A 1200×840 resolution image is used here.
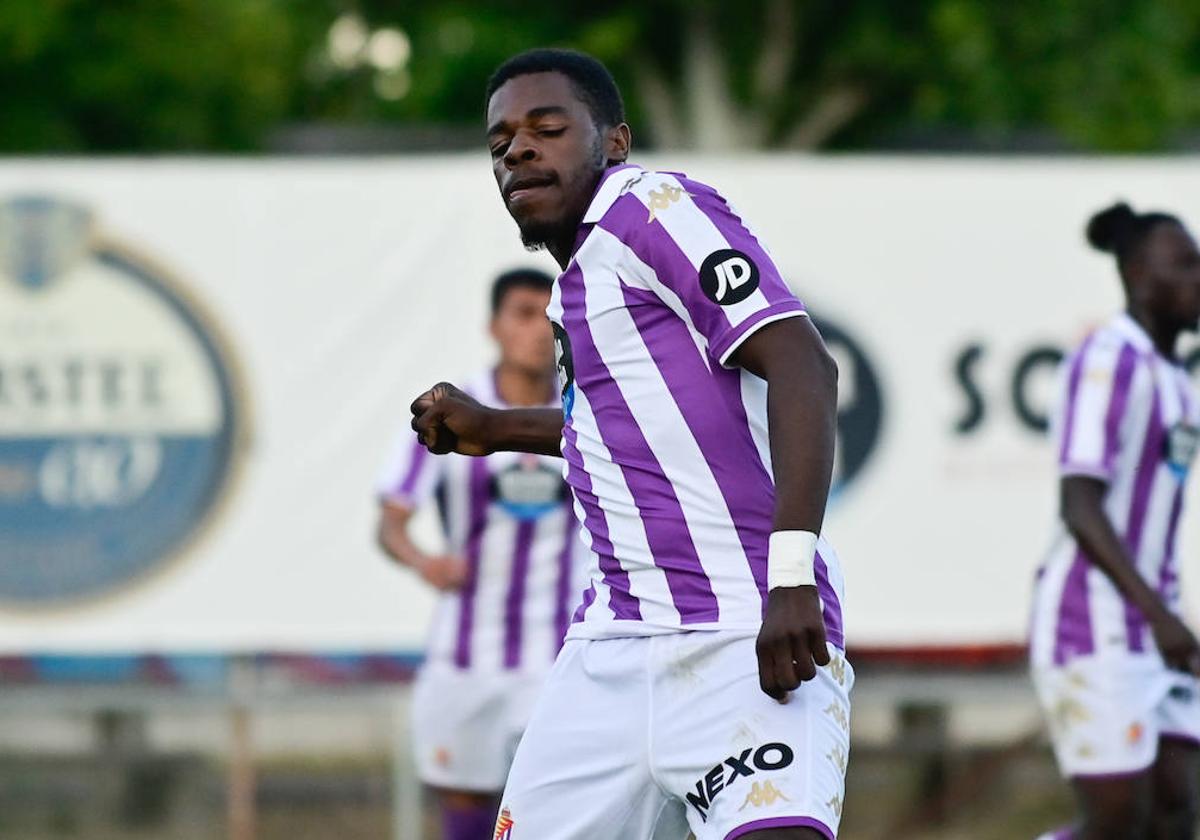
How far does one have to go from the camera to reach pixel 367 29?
21359 millimetres

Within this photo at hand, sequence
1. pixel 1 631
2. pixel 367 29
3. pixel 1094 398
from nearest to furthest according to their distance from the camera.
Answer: pixel 1094 398 → pixel 1 631 → pixel 367 29

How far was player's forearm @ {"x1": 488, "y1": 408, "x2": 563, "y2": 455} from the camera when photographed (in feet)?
16.0

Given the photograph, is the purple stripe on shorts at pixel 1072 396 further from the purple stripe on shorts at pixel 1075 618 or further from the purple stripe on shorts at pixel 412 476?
the purple stripe on shorts at pixel 412 476

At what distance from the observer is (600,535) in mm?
4555

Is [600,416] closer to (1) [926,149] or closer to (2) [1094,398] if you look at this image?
(2) [1094,398]

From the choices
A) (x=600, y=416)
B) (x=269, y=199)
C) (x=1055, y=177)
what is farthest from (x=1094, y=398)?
(x=269, y=199)

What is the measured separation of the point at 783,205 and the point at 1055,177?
1.30 metres

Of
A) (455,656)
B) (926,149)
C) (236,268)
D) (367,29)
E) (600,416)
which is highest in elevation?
(367,29)

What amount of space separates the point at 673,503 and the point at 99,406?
21.1ft

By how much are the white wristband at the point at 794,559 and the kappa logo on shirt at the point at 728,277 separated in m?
0.45

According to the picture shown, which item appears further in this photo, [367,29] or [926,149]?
[367,29]

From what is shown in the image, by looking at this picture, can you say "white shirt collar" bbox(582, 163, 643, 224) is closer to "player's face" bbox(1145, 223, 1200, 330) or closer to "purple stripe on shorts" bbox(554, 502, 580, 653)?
"purple stripe on shorts" bbox(554, 502, 580, 653)

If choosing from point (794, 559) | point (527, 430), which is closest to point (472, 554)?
point (527, 430)

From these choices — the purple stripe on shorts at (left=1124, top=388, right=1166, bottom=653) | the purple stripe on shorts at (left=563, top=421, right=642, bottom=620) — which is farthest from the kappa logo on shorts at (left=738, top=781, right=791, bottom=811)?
the purple stripe on shorts at (left=1124, top=388, right=1166, bottom=653)
